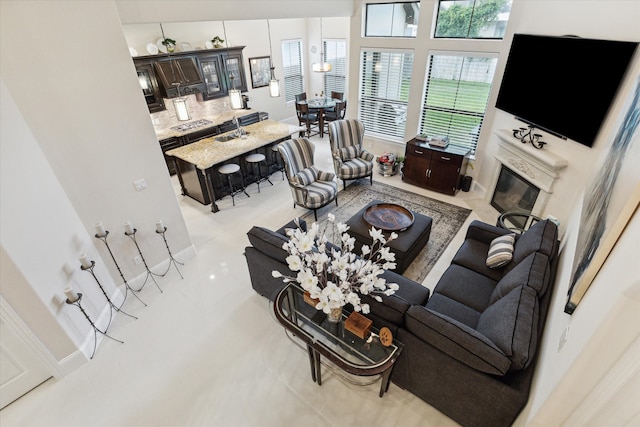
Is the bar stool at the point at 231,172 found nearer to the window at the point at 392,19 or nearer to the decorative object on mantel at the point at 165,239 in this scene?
the decorative object on mantel at the point at 165,239

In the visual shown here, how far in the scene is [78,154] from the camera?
10.0ft

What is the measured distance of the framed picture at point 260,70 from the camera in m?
8.19

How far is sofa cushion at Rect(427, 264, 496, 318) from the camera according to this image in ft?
9.93

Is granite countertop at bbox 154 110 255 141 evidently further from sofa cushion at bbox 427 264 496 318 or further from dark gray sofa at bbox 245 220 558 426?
sofa cushion at bbox 427 264 496 318

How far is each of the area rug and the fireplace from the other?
636 millimetres

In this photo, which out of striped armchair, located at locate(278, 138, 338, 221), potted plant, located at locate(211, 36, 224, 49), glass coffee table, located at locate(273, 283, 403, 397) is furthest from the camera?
potted plant, located at locate(211, 36, 224, 49)

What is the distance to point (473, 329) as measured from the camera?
2424mm

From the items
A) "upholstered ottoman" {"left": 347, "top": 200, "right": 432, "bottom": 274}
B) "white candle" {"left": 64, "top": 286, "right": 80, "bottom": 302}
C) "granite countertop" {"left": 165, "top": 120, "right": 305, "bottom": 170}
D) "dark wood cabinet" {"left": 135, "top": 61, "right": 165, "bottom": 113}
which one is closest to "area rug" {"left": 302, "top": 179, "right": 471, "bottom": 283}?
"upholstered ottoman" {"left": 347, "top": 200, "right": 432, "bottom": 274}

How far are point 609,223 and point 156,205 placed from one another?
413 cm

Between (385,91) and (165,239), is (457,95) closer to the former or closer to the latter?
(385,91)

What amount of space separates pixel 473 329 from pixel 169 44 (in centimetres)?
721

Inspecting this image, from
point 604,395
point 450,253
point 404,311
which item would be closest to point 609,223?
point 604,395

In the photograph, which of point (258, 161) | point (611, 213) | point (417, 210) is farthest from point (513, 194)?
point (258, 161)

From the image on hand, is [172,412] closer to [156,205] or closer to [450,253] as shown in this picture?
[156,205]
